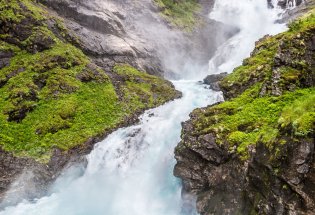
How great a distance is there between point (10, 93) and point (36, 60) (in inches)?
163

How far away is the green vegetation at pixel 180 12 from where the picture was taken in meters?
44.8

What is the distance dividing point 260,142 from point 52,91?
1895cm

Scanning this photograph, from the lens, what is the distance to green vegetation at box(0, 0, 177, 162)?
76.0 ft

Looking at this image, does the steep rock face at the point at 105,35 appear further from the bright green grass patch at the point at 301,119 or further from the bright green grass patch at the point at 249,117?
the bright green grass patch at the point at 301,119

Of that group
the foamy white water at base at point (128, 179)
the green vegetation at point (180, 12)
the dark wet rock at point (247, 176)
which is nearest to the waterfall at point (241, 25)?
the green vegetation at point (180, 12)

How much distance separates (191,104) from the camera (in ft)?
88.7

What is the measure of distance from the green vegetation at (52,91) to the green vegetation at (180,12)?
14.9 meters

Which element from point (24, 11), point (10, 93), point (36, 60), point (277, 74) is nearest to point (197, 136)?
point (277, 74)

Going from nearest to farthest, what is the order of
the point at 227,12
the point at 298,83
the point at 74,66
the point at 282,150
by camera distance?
the point at 282,150 → the point at 298,83 → the point at 74,66 → the point at 227,12

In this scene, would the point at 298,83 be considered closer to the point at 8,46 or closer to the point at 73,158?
the point at 73,158

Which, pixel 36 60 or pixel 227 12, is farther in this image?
pixel 227 12

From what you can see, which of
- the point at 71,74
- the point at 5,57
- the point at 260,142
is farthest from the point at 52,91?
the point at 260,142

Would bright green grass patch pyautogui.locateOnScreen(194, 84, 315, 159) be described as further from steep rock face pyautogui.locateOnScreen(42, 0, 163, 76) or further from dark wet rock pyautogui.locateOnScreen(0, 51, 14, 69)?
dark wet rock pyautogui.locateOnScreen(0, 51, 14, 69)

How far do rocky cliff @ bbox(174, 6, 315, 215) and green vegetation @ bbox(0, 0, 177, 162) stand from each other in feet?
32.6
